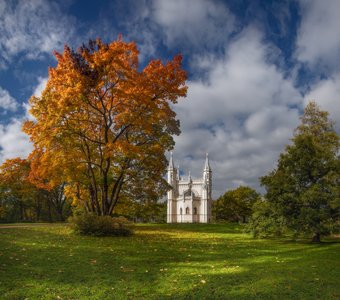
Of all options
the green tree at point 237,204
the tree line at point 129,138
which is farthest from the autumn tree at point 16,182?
the green tree at point 237,204

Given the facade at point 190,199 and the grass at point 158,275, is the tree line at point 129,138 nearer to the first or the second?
the grass at point 158,275

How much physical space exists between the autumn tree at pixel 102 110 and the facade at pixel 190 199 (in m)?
55.1

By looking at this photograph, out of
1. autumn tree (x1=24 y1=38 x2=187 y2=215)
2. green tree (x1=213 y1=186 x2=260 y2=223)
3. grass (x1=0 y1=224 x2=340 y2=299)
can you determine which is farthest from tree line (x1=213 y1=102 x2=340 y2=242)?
green tree (x1=213 y1=186 x2=260 y2=223)

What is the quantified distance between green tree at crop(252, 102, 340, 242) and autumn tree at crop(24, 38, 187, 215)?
297 inches

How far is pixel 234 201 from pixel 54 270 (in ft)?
233

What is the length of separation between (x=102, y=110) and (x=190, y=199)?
59.4 m

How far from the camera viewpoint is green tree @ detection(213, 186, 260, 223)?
75250 mm

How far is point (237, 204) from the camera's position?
75.7 m

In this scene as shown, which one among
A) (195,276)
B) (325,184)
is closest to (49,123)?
(195,276)

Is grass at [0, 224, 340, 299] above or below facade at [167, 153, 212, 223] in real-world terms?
below

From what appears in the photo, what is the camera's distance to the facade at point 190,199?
7762 cm

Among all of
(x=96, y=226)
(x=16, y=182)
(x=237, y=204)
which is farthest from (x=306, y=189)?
(x=237, y=204)

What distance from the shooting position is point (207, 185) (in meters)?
79.7

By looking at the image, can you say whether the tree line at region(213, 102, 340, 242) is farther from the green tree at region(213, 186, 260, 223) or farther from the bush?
the green tree at region(213, 186, 260, 223)
